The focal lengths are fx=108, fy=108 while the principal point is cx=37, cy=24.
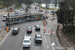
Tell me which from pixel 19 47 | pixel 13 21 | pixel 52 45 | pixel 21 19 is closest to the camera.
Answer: pixel 19 47

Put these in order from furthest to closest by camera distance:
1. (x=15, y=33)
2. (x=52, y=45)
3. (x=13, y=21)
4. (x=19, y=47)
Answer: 1. (x=13, y=21)
2. (x=15, y=33)
3. (x=52, y=45)
4. (x=19, y=47)

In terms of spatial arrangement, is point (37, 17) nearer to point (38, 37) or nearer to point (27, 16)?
point (27, 16)

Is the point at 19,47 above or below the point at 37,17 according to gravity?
below

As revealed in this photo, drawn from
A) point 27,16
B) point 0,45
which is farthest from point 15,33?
point 27,16

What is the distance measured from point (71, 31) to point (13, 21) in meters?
20.4

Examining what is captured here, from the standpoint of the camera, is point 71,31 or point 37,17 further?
point 37,17

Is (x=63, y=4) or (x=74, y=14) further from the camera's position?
(x=63, y=4)

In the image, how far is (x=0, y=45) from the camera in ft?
69.3

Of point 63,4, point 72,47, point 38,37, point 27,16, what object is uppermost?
point 63,4

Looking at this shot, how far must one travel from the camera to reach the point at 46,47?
67.6 feet

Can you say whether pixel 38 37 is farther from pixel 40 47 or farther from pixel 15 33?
pixel 15 33

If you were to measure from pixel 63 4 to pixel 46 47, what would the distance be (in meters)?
17.5

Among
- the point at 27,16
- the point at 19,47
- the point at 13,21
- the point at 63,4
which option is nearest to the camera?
the point at 19,47

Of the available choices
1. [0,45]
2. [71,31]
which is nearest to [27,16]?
[71,31]
